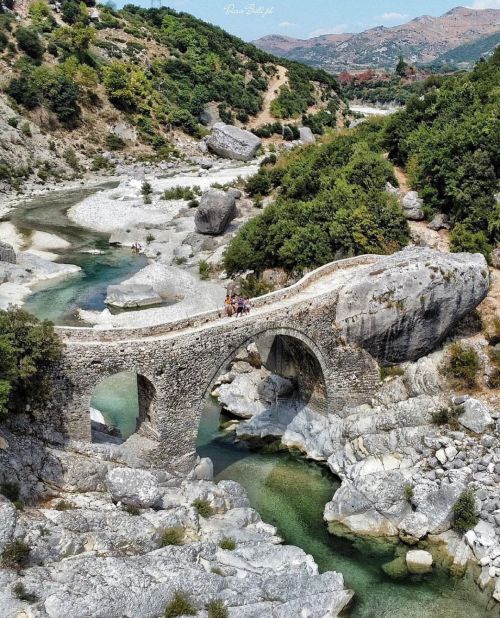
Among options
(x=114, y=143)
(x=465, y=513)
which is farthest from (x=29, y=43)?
(x=465, y=513)

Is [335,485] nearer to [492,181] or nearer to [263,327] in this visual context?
[263,327]

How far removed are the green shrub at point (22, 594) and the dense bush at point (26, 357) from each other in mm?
5619

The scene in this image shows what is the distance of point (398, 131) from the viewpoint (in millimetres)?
41688

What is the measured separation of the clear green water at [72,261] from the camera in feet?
129

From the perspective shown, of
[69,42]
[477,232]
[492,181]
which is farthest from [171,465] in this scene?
[69,42]

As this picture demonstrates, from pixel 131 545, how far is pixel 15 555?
11.3 ft

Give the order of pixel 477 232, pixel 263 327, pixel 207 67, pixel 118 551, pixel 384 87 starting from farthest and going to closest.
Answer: pixel 384 87 < pixel 207 67 < pixel 477 232 < pixel 263 327 < pixel 118 551

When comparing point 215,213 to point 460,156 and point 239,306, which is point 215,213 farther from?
point 239,306

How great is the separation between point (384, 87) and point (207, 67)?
74.4 metres

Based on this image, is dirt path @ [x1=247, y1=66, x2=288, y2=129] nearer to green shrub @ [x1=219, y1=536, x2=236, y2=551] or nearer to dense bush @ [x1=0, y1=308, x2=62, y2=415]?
dense bush @ [x1=0, y1=308, x2=62, y2=415]

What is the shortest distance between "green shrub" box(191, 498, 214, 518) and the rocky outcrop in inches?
817

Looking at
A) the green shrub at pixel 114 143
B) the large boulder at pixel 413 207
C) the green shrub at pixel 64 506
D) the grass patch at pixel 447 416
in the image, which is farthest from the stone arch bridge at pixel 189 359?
the green shrub at pixel 114 143

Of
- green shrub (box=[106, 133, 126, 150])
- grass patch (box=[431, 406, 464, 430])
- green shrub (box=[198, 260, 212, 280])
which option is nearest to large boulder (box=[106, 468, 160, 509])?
grass patch (box=[431, 406, 464, 430])

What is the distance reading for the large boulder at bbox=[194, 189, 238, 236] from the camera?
4988cm
